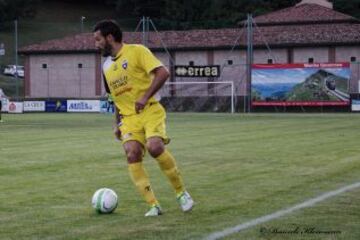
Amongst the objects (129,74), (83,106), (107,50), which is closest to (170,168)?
(129,74)

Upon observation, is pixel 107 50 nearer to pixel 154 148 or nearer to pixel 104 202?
pixel 154 148

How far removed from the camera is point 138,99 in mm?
8492

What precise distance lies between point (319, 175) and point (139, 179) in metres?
4.89

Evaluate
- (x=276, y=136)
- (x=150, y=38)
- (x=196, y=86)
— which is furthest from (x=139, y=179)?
(x=150, y=38)

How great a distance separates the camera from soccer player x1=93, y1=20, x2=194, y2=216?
8414 millimetres

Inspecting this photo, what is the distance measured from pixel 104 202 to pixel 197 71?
189 ft

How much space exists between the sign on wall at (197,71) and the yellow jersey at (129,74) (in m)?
Answer: 56.9

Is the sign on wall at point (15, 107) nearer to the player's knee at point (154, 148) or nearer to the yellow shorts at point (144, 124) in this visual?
the yellow shorts at point (144, 124)

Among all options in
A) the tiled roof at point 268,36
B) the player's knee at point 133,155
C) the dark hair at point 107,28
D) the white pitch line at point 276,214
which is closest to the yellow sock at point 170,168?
the player's knee at point 133,155

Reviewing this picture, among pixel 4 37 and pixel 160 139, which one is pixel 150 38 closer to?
pixel 4 37

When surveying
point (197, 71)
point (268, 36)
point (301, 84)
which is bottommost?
point (301, 84)

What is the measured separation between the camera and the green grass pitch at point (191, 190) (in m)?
7.81

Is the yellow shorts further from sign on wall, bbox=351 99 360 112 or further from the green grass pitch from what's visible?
sign on wall, bbox=351 99 360 112

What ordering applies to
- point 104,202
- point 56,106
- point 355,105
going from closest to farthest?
1. point 104,202
2. point 355,105
3. point 56,106
